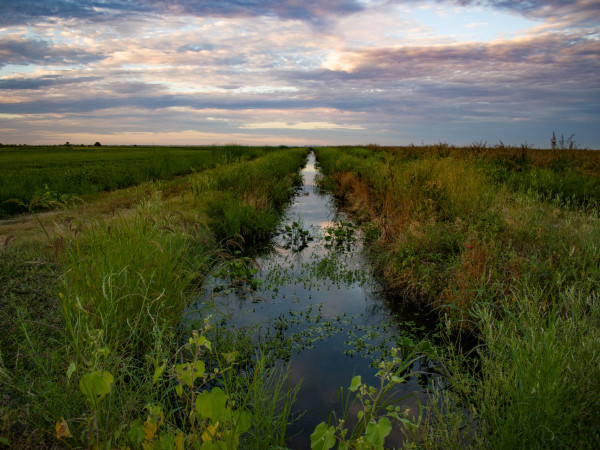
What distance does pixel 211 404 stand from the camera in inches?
66.7

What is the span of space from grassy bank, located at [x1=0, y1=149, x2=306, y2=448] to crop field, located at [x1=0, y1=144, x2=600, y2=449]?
0.07 ft

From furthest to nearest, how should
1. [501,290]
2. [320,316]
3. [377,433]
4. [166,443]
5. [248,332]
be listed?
1. [320,316]
2. [248,332]
3. [501,290]
4. [166,443]
5. [377,433]

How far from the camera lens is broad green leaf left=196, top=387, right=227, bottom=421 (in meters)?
1.67

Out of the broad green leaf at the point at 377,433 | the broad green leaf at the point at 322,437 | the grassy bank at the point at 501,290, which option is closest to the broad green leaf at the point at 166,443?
the broad green leaf at the point at 322,437

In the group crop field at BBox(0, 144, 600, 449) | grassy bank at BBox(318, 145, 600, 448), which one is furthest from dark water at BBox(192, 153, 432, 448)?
grassy bank at BBox(318, 145, 600, 448)

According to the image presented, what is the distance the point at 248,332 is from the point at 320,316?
115cm

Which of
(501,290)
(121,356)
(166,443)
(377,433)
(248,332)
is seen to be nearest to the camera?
(377,433)

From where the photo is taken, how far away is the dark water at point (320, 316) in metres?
3.49

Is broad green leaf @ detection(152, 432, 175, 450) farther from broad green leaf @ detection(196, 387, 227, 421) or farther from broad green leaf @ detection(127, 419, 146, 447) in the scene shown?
broad green leaf @ detection(196, 387, 227, 421)

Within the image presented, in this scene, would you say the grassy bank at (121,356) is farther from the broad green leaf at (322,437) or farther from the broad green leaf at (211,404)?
the broad green leaf at (322,437)

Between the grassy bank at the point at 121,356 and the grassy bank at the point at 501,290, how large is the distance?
1279mm

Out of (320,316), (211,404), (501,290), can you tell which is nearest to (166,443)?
(211,404)

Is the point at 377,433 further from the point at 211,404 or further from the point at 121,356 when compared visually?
the point at 121,356

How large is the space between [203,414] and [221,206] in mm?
7055
